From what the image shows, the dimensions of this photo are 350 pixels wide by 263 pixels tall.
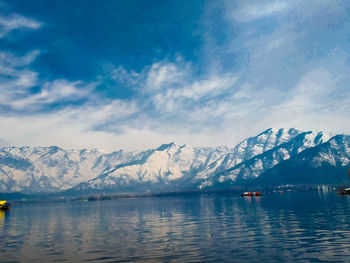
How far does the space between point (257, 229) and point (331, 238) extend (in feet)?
70.3

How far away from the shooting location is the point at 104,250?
60.4 m

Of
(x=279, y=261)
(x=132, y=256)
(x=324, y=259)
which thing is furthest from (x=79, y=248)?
(x=324, y=259)

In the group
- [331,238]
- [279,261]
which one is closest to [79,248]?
[279,261]

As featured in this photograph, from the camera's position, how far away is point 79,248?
64125mm

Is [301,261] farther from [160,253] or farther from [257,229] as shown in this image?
[257,229]

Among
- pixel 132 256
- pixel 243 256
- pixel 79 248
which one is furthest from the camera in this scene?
pixel 79 248

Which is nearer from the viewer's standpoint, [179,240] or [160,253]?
[160,253]

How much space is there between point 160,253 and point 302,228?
39.9 meters

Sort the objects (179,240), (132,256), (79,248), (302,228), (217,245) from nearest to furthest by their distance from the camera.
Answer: (132,256) < (217,245) < (79,248) < (179,240) < (302,228)

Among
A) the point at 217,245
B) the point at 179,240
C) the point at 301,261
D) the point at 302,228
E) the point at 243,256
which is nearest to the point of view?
the point at 301,261

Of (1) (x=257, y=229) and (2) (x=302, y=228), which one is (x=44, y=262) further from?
(2) (x=302, y=228)

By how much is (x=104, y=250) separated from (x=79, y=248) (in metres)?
7.09

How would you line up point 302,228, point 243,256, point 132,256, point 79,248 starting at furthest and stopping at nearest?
point 302,228
point 79,248
point 132,256
point 243,256

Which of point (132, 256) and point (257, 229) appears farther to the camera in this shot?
point (257, 229)
